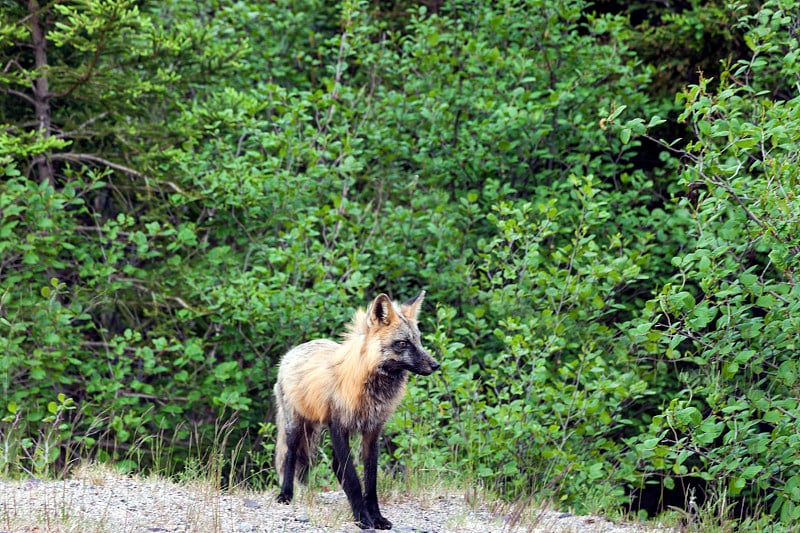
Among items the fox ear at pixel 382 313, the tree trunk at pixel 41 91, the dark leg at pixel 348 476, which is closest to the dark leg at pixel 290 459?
the dark leg at pixel 348 476

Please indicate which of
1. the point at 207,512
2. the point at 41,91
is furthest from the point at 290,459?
the point at 41,91

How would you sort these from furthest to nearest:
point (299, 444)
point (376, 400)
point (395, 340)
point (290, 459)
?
point (299, 444)
point (290, 459)
point (376, 400)
point (395, 340)

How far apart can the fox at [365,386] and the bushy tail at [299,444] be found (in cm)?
21

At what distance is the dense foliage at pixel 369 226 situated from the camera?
9.25 metres

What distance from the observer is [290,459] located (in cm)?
718

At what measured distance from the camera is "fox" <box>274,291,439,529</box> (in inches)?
253

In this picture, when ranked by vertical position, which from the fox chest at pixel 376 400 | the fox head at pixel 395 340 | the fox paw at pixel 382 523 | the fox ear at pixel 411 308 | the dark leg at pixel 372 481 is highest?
the fox ear at pixel 411 308

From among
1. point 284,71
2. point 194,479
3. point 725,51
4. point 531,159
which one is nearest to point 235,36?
point 284,71

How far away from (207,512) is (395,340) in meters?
1.78

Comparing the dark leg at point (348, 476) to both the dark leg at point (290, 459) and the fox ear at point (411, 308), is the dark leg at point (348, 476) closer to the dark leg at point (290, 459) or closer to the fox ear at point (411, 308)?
the dark leg at point (290, 459)

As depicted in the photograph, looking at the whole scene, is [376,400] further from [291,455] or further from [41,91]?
[41,91]

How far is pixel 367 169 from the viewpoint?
509 inches

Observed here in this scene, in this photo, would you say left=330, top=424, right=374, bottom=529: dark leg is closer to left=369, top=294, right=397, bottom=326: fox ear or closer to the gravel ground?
the gravel ground

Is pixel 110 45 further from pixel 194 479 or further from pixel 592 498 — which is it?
pixel 592 498
